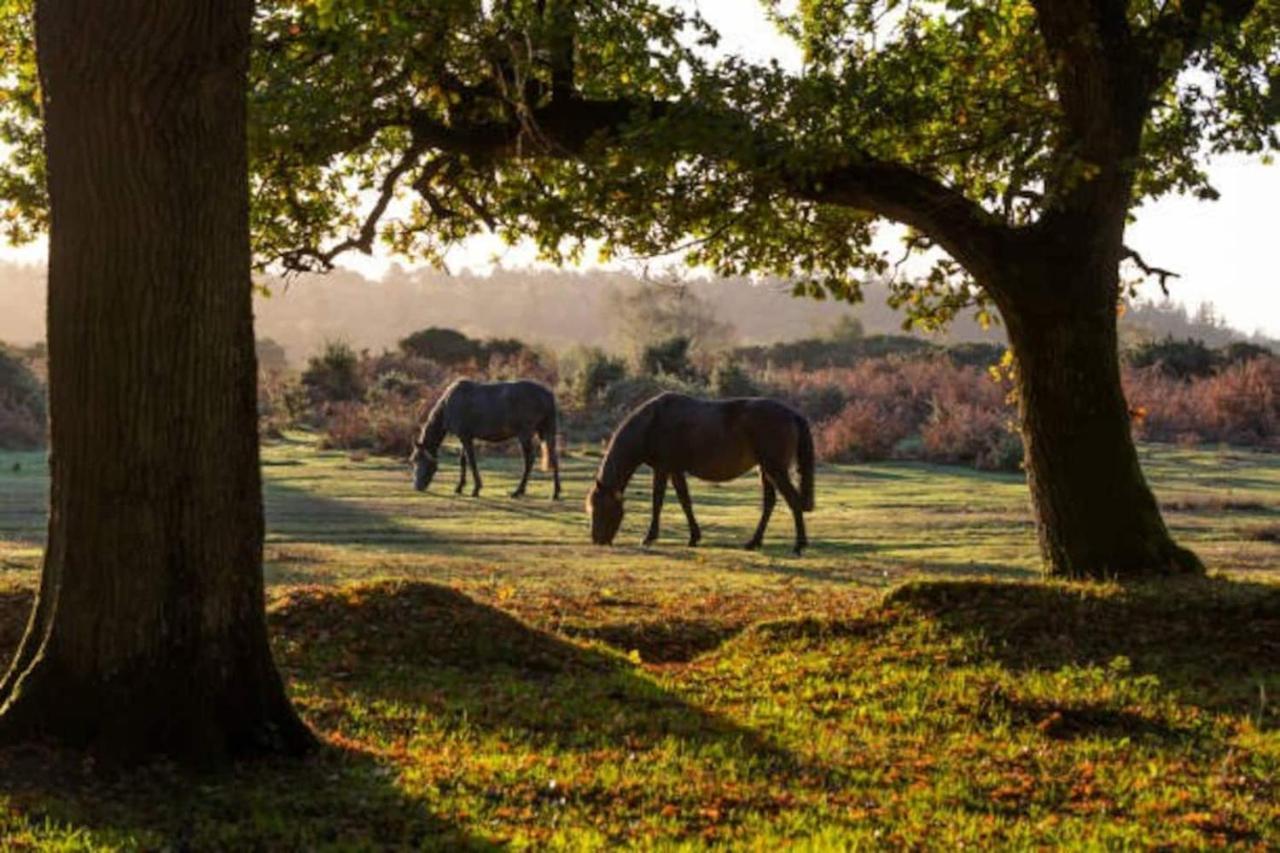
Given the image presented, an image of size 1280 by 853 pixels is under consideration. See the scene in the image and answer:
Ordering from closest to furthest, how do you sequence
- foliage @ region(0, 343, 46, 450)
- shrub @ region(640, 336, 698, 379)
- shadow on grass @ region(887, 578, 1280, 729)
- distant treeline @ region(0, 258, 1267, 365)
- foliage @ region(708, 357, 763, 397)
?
shadow on grass @ region(887, 578, 1280, 729)
foliage @ region(0, 343, 46, 450)
foliage @ region(708, 357, 763, 397)
shrub @ region(640, 336, 698, 379)
distant treeline @ region(0, 258, 1267, 365)

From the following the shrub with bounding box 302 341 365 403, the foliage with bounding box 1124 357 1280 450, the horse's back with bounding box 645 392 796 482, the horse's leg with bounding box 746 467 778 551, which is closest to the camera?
the horse's leg with bounding box 746 467 778 551

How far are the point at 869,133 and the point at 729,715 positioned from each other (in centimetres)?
526

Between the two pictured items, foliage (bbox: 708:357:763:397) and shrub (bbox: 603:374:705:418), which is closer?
foliage (bbox: 708:357:763:397)

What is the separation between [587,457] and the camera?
3672 cm

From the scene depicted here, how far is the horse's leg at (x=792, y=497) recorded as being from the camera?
1912 centimetres

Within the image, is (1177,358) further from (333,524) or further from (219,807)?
(219,807)

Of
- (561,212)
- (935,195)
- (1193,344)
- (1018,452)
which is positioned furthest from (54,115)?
(1193,344)

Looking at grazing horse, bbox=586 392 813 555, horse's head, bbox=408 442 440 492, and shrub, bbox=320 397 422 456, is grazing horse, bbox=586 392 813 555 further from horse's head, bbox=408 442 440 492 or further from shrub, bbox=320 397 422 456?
shrub, bbox=320 397 422 456

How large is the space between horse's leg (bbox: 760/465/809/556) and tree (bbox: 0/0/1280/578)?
18.9ft

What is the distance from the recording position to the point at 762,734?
27.1 feet

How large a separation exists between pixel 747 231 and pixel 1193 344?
129ft

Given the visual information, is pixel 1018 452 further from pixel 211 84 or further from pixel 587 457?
pixel 211 84

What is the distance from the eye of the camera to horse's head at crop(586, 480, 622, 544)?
19750 millimetres

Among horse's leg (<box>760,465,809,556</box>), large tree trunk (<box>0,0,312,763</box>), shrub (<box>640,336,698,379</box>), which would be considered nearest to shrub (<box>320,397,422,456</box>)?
shrub (<box>640,336,698,379</box>)
